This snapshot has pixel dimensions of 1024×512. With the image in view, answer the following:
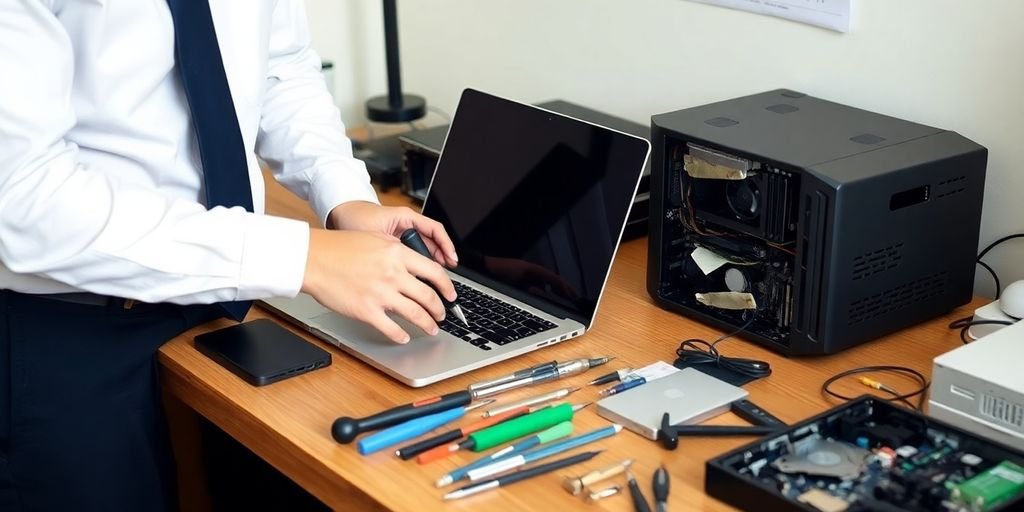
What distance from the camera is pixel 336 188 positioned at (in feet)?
4.52

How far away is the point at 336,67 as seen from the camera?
2137mm

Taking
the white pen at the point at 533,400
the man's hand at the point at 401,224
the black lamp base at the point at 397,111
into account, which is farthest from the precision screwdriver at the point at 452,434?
the black lamp base at the point at 397,111

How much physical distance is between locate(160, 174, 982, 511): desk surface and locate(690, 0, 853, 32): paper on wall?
1.21 ft

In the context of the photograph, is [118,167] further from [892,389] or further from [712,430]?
[892,389]

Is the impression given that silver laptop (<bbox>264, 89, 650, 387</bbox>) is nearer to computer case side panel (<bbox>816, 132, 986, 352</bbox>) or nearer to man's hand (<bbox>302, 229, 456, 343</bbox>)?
man's hand (<bbox>302, 229, 456, 343</bbox>)

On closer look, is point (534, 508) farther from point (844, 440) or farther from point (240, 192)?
point (240, 192)

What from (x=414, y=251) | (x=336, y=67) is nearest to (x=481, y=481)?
(x=414, y=251)

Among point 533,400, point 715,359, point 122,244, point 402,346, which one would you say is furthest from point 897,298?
point 122,244

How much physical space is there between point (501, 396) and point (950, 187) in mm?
521

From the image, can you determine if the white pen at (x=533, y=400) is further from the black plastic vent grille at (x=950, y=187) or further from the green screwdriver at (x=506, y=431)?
the black plastic vent grille at (x=950, y=187)

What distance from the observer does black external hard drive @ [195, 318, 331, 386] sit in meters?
1.18

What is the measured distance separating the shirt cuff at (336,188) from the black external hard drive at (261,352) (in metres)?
0.16

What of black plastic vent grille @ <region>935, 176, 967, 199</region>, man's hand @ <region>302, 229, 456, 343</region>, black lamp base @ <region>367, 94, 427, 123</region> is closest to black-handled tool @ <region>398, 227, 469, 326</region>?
man's hand @ <region>302, 229, 456, 343</region>

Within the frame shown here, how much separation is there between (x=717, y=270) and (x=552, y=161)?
0.75 feet
